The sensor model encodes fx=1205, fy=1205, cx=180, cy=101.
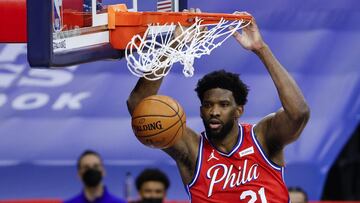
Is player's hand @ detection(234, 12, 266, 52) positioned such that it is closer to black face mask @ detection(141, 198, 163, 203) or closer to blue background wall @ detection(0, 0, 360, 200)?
black face mask @ detection(141, 198, 163, 203)

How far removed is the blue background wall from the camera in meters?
10.3

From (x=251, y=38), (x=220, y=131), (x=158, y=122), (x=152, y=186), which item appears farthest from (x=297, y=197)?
(x=158, y=122)

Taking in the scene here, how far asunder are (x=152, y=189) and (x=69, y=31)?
1.94 m

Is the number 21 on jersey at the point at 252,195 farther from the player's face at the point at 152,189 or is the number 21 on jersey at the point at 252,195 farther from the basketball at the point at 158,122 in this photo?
the player's face at the point at 152,189

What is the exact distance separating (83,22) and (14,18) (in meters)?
0.67

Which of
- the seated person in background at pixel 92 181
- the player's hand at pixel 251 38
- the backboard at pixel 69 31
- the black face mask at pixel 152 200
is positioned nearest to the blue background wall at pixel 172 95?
the seated person in background at pixel 92 181

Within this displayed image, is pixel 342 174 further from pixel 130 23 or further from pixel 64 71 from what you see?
pixel 130 23

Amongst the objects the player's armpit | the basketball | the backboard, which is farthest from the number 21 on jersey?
the backboard

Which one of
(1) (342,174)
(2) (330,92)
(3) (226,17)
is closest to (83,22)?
(3) (226,17)

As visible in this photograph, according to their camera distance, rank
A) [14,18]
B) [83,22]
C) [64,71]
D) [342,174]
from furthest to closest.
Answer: [342,174] → [64,71] → [14,18] → [83,22]

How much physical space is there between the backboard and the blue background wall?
3.02 metres

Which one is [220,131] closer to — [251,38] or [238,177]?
[238,177]

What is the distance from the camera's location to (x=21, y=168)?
10.3m

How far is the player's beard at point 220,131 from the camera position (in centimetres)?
694
